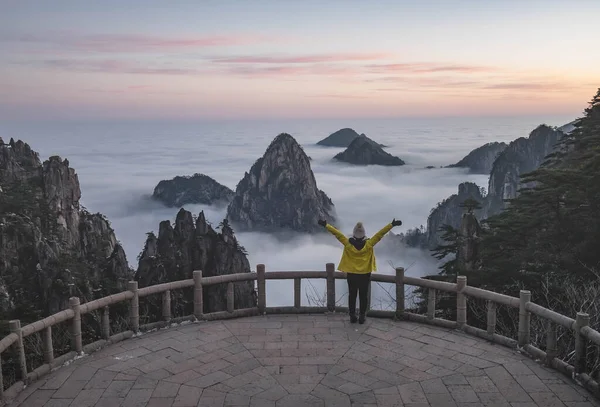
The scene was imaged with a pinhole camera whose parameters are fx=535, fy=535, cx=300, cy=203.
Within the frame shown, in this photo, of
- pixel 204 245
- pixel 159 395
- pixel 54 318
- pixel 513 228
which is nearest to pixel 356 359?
pixel 159 395

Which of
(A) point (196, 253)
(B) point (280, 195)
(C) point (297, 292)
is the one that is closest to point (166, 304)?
(C) point (297, 292)

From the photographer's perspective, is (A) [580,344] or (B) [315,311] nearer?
(A) [580,344]

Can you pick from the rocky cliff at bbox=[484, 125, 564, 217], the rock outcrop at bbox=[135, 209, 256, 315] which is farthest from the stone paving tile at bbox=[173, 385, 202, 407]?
the rocky cliff at bbox=[484, 125, 564, 217]

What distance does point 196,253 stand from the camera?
169 ft

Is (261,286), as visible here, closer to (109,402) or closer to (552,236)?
(109,402)

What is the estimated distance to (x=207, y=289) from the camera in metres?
47.0

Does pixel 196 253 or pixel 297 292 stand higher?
pixel 297 292

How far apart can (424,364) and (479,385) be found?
0.96 metres

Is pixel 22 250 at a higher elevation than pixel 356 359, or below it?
below

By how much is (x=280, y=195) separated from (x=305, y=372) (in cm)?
17426

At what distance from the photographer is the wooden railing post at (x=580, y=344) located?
738cm

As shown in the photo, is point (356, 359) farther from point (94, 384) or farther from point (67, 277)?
point (67, 277)

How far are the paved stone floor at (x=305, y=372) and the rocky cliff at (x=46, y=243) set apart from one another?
3215cm

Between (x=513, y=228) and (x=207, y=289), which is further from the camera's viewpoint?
(x=207, y=289)
